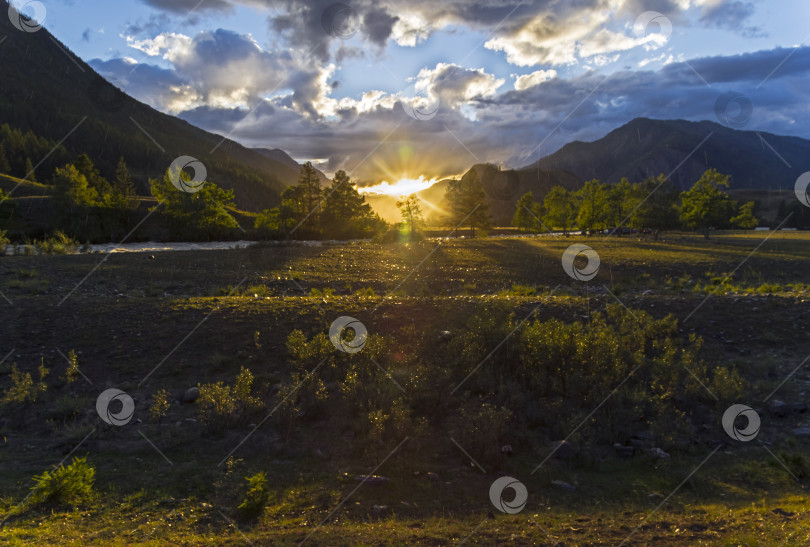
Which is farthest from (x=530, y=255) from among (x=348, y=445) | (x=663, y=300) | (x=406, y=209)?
(x=406, y=209)

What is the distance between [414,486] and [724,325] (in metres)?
10.7

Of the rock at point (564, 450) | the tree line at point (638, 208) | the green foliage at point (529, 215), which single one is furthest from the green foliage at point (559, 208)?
the rock at point (564, 450)

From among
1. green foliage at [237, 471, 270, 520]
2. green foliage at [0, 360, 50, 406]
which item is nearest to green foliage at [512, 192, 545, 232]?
green foliage at [0, 360, 50, 406]

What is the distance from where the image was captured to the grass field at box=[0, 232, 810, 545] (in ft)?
16.5

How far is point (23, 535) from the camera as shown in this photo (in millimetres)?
4750

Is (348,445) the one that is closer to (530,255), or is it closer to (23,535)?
(23,535)

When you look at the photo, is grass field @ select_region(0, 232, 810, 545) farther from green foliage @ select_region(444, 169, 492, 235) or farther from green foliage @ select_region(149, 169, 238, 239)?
green foliage @ select_region(444, 169, 492, 235)

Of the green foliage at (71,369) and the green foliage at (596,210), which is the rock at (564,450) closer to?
the green foliage at (71,369)

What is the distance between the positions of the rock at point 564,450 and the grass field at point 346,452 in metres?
0.12

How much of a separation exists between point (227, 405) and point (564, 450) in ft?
19.1

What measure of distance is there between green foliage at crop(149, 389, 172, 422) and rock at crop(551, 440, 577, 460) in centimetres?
688

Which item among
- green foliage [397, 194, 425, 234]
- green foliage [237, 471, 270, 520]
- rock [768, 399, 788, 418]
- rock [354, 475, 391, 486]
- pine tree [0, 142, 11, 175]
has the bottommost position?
green foliage [237, 471, 270, 520]

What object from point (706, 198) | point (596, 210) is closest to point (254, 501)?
point (706, 198)

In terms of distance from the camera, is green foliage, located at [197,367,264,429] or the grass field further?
green foliage, located at [197,367,264,429]
